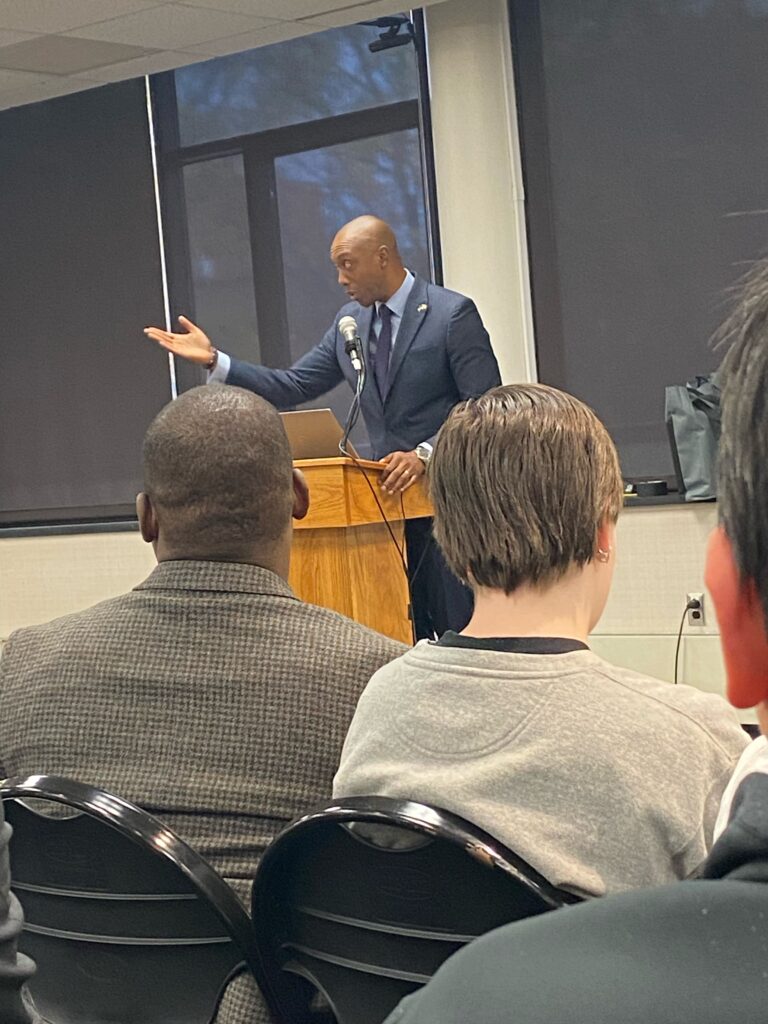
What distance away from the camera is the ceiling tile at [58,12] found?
4.79 metres

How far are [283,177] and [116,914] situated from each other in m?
5.10

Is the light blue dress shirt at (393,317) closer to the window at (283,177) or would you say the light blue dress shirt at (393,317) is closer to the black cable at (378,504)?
the black cable at (378,504)

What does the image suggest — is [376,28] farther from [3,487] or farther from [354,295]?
[3,487]

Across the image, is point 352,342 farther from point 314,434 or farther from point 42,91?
point 42,91

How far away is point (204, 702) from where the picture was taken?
1618 mm

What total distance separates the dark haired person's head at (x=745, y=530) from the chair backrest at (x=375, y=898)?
0.67 metres

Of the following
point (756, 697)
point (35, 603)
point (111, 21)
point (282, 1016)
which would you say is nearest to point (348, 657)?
point (282, 1016)

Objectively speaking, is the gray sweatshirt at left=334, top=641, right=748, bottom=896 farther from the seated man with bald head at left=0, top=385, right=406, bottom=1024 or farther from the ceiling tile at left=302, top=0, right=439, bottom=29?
the ceiling tile at left=302, top=0, right=439, bottom=29

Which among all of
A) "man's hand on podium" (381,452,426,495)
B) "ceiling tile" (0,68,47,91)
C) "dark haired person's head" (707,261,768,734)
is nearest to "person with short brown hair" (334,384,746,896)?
"dark haired person's head" (707,261,768,734)

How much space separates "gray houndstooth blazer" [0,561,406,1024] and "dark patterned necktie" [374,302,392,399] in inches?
105

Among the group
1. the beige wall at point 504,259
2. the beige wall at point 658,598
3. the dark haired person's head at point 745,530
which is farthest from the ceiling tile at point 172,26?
the dark haired person's head at point 745,530

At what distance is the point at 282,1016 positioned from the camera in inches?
57.0

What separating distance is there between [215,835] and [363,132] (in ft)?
15.9

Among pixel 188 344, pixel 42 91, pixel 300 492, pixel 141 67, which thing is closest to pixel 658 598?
pixel 188 344
